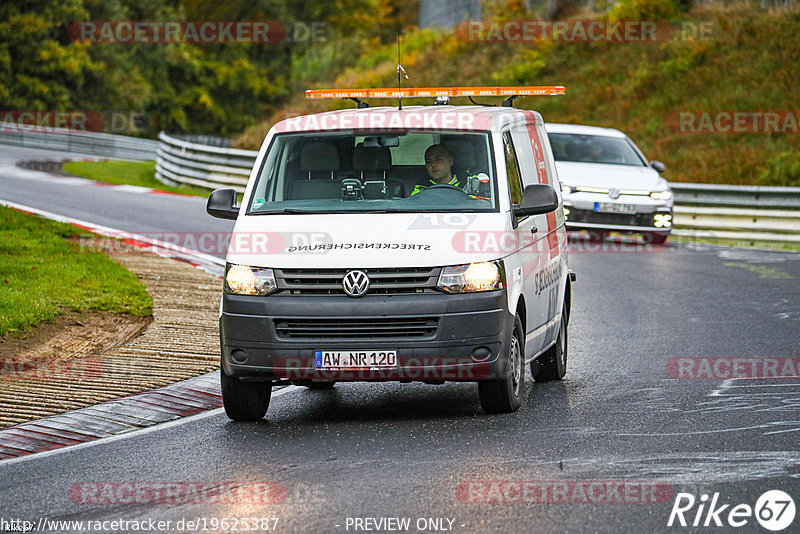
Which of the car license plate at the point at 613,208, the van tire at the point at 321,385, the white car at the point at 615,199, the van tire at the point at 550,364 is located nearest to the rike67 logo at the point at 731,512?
the van tire at the point at 550,364

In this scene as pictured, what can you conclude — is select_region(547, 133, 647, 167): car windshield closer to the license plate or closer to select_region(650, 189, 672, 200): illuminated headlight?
select_region(650, 189, 672, 200): illuminated headlight

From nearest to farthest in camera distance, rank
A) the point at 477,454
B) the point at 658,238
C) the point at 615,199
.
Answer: the point at 477,454, the point at 615,199, the point at 658,238

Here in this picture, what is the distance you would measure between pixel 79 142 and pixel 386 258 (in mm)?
38956

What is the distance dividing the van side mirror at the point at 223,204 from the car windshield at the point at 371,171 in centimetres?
16

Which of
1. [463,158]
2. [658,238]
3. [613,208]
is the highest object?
[463,158]

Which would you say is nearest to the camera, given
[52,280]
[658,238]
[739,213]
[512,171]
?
[512,171]

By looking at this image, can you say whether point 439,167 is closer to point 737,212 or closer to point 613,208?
point 613,208

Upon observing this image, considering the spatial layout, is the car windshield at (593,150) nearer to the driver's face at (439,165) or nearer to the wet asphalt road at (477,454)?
the wet asphalt road at (477,454)

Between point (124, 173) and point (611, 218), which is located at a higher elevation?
point (611, 218)

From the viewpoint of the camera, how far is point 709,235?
2522 centimetres

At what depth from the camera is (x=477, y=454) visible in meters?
7.91

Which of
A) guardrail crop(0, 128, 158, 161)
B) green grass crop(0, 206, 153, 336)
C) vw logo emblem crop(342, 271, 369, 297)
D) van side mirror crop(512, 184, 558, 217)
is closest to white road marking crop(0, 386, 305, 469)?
vw logo emblem crop(342, 271, 369, 297)

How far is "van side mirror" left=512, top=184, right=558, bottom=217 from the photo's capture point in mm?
9273

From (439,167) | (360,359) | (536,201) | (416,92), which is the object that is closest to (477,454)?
(360,359)
